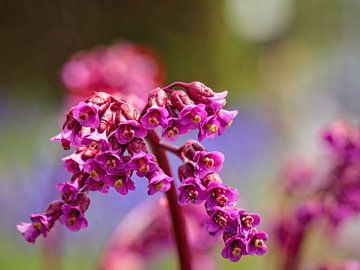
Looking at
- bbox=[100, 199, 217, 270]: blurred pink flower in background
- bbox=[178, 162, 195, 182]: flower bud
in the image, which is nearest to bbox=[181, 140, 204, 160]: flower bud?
bbox=[178, 162, 195, 182]: flower bud

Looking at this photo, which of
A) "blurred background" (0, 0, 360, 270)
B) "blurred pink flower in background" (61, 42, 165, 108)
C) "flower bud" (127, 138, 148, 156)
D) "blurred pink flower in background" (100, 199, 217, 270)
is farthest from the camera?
"blurred background" (0, 0, 360, 270)

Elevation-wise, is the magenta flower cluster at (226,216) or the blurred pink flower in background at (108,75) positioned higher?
the blurred pink flower in background at (108,75)

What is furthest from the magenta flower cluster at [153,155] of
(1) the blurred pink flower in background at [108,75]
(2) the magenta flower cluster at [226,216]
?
(1) the blurred pink flower in background at [108,75]

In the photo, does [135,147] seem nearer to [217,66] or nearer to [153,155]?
[153,155]

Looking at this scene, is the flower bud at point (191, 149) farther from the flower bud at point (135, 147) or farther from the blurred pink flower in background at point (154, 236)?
the blurred pink flower in background at point (154, 236)

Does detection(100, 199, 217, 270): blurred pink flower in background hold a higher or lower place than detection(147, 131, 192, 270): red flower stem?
higher

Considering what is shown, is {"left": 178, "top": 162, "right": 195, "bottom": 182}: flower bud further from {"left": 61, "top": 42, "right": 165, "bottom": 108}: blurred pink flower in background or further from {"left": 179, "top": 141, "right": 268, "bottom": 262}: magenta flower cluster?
{"left": 61, "top": 42, "right": 165, "bottom": 108}: blurred pink flower in background

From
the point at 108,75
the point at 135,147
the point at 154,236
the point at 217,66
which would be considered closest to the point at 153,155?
the point at 135,147
